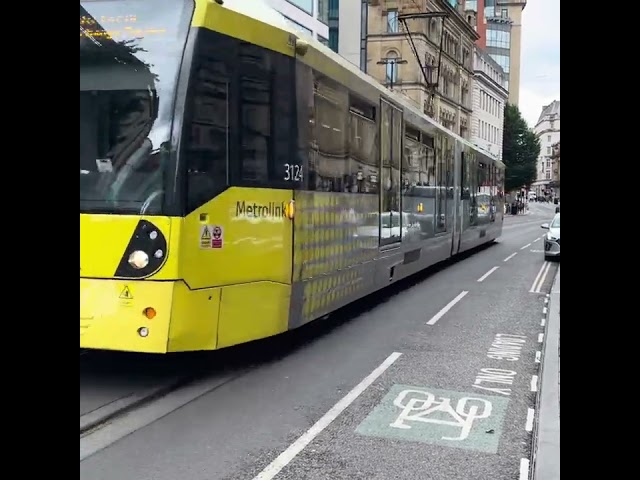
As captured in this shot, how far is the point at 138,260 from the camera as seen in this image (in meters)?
5.64

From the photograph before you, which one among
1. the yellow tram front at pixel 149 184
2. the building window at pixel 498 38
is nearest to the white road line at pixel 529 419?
the yellow tram front at pixel 149 184

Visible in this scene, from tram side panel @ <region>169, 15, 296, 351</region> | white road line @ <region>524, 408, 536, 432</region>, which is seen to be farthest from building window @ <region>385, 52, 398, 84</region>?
white road line @ <region>524, 408, 536, 432</region>

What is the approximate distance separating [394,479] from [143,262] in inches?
103

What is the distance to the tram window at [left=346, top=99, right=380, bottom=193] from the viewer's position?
907 centimetres

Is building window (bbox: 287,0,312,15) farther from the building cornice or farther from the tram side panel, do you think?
the tram side panel

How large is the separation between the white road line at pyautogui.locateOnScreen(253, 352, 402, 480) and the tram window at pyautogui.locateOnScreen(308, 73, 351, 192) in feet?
6.88

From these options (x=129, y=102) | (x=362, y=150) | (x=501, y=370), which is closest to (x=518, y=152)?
(x=362, y=150)

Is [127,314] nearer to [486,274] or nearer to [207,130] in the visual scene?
[207,130]

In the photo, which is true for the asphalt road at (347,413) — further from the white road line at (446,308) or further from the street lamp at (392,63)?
the street lamp at (392,63)

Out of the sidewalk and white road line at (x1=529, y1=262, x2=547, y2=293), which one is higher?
white road line at (x1=529, y1=262, x2=547, y2=293)

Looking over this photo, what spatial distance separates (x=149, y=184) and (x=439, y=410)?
309 cm
